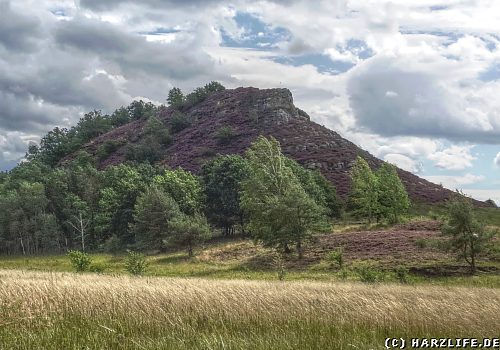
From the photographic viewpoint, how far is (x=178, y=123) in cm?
13325

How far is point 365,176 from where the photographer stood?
67938 mm

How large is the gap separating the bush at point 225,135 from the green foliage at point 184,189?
1251 inches

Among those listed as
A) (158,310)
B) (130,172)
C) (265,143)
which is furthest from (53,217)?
(158,310)

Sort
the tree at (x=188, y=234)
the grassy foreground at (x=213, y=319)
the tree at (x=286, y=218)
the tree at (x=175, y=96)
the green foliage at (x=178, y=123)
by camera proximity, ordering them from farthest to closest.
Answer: the tree at (x=175, y=96), the green foliage at (x=178, y=123), the tree at (x=188, y=234), the tree at (x=286, y=218), the grassy foreground at (x=213, y=319)

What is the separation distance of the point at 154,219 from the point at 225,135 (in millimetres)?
51593

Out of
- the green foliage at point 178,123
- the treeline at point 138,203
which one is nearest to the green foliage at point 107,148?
the green foliage at point 178,123

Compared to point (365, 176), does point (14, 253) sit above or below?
below

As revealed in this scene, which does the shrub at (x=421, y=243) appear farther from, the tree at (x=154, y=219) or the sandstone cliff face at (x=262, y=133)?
the sandstone cliff face at (x=262, y=133)

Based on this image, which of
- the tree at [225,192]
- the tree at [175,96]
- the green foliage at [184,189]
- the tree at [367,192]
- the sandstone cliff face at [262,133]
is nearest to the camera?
the tree at [367,192]

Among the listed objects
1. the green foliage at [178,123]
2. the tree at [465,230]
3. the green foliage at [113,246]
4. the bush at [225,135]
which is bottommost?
the green foliage at [113,246]

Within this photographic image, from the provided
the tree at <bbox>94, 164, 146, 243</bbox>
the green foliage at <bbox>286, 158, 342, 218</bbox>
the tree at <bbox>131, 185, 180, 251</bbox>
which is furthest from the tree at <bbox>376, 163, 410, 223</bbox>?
the tree at <bbox>94, 164, 146, 243</bbox>

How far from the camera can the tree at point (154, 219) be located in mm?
66062

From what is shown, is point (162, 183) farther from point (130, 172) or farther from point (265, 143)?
point (265, 143)

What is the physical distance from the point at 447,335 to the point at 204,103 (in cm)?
14010
